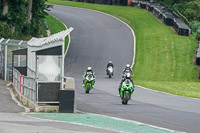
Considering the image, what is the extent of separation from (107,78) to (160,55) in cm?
1157

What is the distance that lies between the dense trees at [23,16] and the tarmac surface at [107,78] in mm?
3953

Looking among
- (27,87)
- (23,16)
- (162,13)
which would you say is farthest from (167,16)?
(27,87)

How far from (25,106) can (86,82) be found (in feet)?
31.7

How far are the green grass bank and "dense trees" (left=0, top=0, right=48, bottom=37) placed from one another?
975 cm

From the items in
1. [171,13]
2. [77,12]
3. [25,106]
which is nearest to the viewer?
[25,106]

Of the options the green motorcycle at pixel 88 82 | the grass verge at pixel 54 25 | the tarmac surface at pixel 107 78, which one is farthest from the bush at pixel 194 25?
the green motorcycle at pixel 88 82

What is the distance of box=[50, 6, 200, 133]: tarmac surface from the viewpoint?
17.9 metres

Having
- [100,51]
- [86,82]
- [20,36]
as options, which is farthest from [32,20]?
[86,82]

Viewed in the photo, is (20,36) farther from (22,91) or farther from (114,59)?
(22,91)

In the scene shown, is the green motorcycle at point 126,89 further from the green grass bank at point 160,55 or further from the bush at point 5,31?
the bush at point 5,31

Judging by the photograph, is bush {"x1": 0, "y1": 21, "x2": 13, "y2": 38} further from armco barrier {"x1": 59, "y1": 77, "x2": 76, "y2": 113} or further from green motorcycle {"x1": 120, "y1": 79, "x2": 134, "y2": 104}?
armco barrier {"x1": 59, "y1": 77, "x2": 76, "y2": 113}

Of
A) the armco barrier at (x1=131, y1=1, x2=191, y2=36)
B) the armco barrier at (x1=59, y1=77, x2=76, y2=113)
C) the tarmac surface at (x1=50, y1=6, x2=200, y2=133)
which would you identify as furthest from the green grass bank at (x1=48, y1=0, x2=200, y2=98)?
the armco barrier at (x1=59, y1=77, x2=76, y2=113)

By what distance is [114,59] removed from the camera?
51.7 m

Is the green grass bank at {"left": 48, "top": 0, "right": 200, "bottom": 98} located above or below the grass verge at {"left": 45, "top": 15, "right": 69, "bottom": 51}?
below
